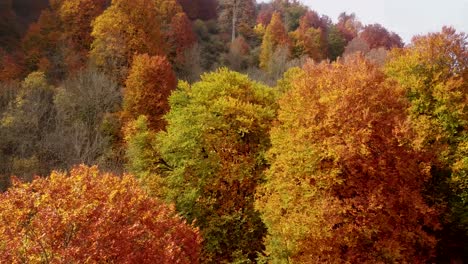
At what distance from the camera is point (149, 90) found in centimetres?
4316

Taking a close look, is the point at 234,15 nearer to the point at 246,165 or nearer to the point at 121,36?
the point at 121,36

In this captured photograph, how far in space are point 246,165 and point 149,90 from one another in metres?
18.8

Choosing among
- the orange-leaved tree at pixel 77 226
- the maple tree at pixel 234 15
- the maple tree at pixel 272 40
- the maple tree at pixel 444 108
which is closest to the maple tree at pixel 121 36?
the maple tree at pixel 272 40

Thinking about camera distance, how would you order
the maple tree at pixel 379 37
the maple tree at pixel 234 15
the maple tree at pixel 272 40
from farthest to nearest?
the maple tree at pixel 379 37 < the maple tree at pixel 234 15 < the maple tree at pixel 272 40

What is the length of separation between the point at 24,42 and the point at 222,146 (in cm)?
3546

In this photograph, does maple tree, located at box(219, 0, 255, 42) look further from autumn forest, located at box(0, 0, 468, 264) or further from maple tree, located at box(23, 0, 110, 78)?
autumn forest, located at box(0, 0, 468, 264)

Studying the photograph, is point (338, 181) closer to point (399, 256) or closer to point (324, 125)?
point (324, 125)

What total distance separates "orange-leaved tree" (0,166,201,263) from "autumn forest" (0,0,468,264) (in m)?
0.06

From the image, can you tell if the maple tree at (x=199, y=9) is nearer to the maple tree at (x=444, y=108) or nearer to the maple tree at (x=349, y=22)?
the maple tree at (x=349, y=22)

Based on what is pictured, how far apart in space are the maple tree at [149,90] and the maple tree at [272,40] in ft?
79.4

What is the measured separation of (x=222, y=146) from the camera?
28.1 meters

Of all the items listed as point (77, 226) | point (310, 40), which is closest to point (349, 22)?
point (310, 40)

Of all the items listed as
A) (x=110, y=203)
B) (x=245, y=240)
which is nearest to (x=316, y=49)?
(x=245, y=240)

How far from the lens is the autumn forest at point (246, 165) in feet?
54.6
